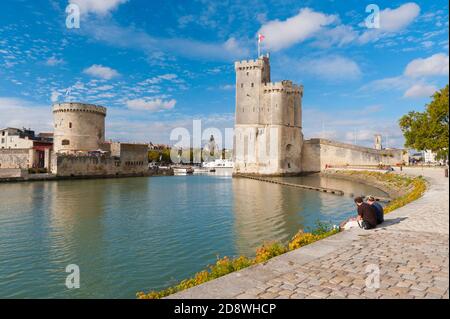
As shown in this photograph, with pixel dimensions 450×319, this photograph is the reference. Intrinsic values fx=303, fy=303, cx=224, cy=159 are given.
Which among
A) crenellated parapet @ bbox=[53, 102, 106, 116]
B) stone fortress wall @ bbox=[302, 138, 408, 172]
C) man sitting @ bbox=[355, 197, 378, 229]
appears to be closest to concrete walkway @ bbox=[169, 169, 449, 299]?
man sitting @ bbox=[355, 197, 378, 229]

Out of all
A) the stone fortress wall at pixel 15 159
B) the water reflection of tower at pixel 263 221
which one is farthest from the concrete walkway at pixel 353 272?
the stone fortress wall at pixel 15 159

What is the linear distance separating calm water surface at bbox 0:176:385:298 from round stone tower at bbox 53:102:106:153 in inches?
1267

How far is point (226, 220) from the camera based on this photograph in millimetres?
16953

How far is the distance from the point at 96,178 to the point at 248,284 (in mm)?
50133

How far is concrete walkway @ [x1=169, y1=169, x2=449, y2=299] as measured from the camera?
480cm

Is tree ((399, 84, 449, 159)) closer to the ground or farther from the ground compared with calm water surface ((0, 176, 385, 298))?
farther from the ground

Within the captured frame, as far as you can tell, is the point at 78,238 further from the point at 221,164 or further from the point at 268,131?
the point at 221,164

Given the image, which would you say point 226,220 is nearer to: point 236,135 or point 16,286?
point 16,286

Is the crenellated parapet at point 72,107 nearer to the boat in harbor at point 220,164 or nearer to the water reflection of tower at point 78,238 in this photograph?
the water reflection of tower at point 78,238

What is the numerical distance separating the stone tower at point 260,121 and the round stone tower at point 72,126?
2675 centimetres

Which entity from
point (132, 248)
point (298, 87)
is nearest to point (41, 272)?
point (132, 248)

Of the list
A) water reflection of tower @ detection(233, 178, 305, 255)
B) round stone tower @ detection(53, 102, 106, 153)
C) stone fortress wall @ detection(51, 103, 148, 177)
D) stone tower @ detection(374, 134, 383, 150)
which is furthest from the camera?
stone tower @ detection(374, 134, 383, 150)

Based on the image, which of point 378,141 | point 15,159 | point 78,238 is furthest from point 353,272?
point 378,141

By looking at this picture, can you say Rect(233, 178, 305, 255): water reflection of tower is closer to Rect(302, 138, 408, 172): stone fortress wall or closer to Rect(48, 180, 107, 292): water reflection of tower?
Rect(48, 180, 107, 292): water reflection of tower
